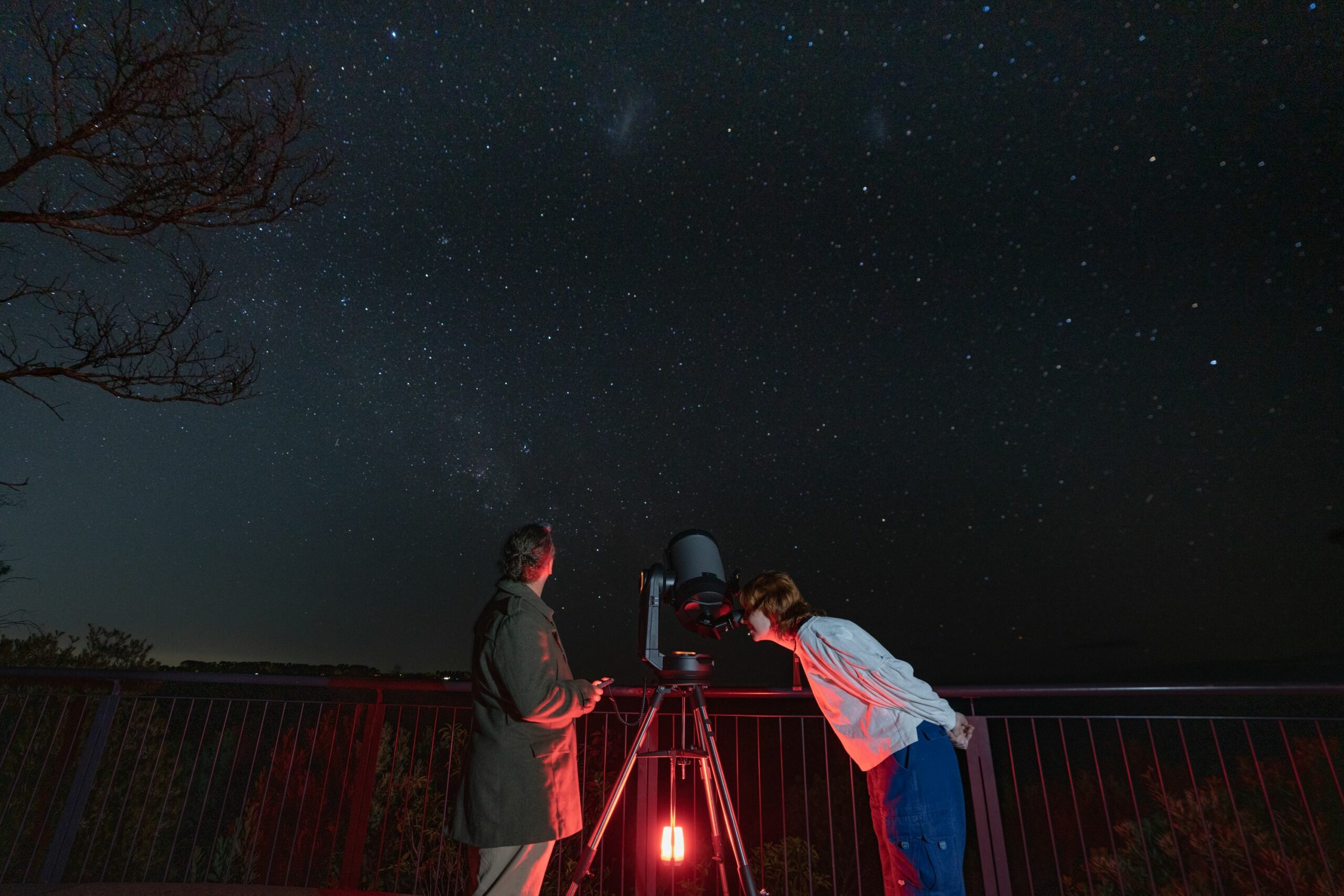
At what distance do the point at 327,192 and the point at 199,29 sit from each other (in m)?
1.08

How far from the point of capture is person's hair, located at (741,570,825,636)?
2.28 metres

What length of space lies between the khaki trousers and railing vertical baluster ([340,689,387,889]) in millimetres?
1479

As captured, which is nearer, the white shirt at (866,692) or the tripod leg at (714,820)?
the white shirt at (866,692)

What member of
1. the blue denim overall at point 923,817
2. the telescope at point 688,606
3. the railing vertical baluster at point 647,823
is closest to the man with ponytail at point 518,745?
the telescope at point 688,606

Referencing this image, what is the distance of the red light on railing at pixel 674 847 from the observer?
113 inches

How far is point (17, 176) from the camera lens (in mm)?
3988

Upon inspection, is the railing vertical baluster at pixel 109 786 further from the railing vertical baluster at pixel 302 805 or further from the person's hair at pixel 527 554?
the person's hair at pixel 527 554

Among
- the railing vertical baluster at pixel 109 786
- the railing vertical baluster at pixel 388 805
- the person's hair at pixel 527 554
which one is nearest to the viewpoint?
the person's hair at pixel 527 554

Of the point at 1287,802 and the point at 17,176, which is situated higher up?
the point at 17,176

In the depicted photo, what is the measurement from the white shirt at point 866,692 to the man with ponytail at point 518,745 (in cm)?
73

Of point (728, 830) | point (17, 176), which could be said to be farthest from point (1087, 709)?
point (17, 176)

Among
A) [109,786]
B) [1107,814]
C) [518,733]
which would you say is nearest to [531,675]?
[518,733]

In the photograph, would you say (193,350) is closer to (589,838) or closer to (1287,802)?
(589,838)

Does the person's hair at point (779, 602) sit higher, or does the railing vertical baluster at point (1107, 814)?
the person's hair at point (779, 602)
